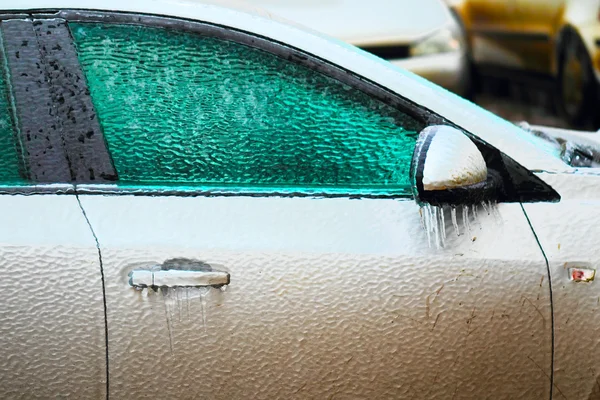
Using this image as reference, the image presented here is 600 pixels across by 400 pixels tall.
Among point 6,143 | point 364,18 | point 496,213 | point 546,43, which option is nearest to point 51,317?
point 6,143

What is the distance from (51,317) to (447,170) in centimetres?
94

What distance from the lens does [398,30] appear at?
7113mm

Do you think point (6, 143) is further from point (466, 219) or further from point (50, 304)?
point (466, 219)

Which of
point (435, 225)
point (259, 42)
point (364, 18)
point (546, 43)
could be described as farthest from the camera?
point (546, 43)

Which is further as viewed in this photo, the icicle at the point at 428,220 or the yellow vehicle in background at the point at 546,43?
the yellow vehicle in background at the point at 546,43

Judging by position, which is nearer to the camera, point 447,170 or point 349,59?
point 447,170

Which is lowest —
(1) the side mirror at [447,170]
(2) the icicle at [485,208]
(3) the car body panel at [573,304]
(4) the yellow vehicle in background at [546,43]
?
(3) the car body panel at [573,304]

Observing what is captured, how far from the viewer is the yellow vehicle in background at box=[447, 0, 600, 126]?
7.32m

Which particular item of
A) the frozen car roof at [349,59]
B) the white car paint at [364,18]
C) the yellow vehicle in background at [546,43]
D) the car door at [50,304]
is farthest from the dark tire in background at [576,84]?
the car door at [50,304]

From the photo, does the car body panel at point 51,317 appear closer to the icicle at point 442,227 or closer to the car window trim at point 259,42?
the car window trim at point 259,42

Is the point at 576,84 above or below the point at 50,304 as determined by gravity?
above

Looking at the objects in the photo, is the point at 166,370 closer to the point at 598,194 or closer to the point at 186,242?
the point at 186,242

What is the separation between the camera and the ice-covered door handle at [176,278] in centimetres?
231

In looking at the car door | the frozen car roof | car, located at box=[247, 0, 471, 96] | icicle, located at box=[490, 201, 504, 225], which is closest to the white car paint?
car, located at box=[247, 0, 471, 96]
